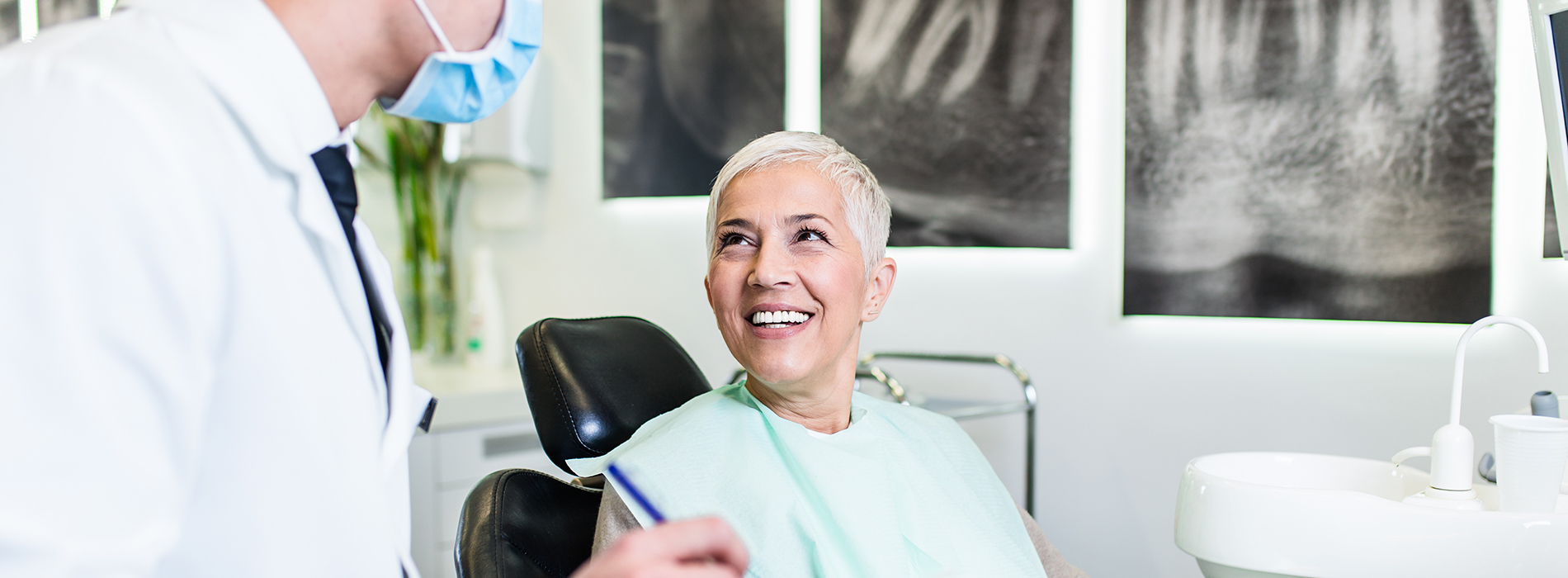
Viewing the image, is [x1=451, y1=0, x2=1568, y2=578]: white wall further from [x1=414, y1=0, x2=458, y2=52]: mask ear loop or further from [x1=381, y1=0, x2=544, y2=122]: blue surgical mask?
[x1=414, y1=0, x2=458, y2=52]: mask ear loop

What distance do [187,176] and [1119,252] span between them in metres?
1.91

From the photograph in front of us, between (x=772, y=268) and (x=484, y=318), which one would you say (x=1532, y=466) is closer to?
(x=772, y=268)

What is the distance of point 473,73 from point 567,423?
1.83ft

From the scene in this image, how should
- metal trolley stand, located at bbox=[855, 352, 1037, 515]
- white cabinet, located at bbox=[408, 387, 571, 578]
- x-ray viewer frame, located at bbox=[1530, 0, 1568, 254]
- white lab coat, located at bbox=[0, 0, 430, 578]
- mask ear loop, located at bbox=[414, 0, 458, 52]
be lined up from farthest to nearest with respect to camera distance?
white cabinet, located at bbox=[408, 387, 571, 578] < metal trolley stand, located at bbox=[855, 352, 1037, 515] < x-ray viewer frame, located at bbox=[1530, 0, 1568, 254] < mask ear loop, located at bbox=[414, 0, 458, 52] < white lab coat, located at bbox=[0, 0, 430, 578]

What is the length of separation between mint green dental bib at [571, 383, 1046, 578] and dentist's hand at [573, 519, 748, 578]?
0.49 m

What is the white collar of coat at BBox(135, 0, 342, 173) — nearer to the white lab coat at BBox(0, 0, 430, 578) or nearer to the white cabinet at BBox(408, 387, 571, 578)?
the white lab coat at BBox(0, 0, 430, 578)

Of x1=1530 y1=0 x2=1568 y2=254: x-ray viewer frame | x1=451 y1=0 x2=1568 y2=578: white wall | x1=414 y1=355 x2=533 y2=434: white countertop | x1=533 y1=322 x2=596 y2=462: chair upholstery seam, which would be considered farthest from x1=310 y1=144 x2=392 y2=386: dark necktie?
x1=451 y1=0 x2=1568 y2=578: white wall

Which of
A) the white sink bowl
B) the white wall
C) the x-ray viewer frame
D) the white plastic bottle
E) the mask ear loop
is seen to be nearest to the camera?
the mask ear loop

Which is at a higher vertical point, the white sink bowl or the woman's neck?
the woman's neck

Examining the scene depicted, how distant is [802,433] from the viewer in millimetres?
1240

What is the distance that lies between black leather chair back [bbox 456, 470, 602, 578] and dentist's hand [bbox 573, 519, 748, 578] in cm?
55

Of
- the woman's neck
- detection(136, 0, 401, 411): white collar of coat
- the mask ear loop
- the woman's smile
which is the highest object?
the mask ear loop

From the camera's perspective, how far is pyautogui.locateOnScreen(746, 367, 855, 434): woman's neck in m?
A: 1.27

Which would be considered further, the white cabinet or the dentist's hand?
the white cabinet
